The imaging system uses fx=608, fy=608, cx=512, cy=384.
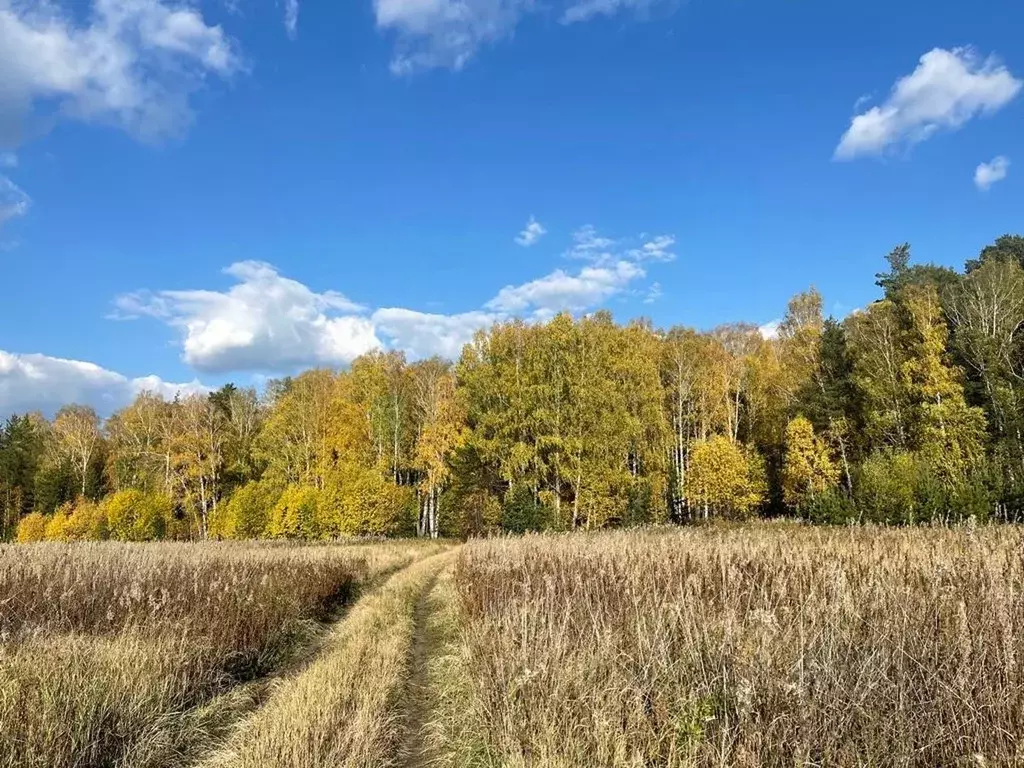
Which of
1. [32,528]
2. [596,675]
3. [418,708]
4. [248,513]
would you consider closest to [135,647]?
[418,708]

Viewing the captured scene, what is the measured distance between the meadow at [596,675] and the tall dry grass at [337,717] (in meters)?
0.03

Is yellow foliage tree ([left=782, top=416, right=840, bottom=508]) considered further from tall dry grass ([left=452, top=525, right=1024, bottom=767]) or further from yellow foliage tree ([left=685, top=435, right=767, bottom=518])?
tall dry grass ([left=452, top=525, right=1024, bottom=767])

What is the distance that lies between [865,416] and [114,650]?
43.2 meters

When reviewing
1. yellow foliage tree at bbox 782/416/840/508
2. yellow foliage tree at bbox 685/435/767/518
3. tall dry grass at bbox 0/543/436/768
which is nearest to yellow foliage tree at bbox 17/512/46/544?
tall dry grass at bbox 0/543/436/768

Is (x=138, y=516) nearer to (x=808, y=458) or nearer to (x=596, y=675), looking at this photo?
(x=808, y=458)

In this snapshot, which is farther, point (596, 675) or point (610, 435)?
point (610, 435)

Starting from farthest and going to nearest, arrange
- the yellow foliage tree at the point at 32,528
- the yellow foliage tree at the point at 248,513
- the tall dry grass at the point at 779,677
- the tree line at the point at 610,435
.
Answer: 1. the yellow foliage tree at the point at 32,528
2. the yellow foliage tree at the point at 248,513
3. the tree line at the point at 610,435
4. the tall dry grass at the point at 779,677

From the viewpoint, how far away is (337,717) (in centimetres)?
500

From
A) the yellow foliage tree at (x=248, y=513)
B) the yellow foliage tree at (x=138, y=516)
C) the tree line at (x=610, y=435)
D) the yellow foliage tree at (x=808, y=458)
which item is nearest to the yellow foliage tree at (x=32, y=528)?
the tree line at (x=610, y=435)

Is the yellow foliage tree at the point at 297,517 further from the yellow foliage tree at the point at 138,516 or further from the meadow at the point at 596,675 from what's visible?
the meadow at the point at 596,675

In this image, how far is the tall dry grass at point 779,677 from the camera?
3.37m

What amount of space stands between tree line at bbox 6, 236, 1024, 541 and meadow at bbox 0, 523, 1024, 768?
79.0 feet

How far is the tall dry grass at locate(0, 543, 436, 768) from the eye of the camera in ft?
15.6

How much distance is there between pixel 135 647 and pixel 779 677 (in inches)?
A: 244
